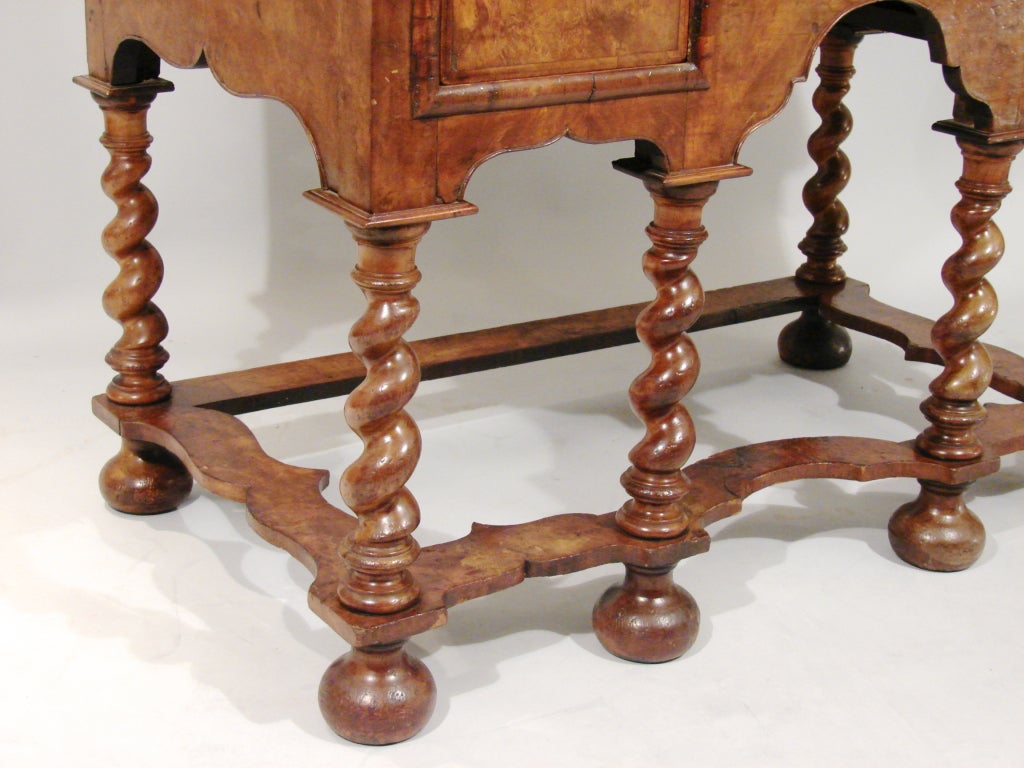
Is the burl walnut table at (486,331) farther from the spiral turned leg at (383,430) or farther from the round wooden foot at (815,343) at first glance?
the round wooden foot at (815,343)

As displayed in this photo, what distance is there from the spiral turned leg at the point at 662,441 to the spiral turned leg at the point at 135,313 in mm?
835

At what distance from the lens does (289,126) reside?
388 centimetres

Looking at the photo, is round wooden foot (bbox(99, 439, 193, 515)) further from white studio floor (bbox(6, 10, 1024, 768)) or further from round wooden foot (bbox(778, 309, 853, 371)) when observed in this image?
round wooden foot (bbox(778, 309, 853, 371))

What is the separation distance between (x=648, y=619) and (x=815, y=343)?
1.31 metres

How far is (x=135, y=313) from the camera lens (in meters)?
2.80

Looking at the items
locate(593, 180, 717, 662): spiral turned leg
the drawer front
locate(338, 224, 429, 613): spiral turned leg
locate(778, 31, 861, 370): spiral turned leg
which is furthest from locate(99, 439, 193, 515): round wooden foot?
locate(778, 31, 861, 370): spiral turned leg

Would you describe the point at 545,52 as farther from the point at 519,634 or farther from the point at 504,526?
the point at 519,634

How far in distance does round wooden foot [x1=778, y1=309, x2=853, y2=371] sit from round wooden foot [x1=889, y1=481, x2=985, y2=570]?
854mm

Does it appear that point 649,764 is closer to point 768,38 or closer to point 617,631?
point 617,631

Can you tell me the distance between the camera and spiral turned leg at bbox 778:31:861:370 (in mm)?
3299

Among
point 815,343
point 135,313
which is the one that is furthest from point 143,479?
point 815,343

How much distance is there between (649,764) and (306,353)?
1.60 m

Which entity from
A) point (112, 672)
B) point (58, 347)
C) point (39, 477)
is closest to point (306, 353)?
point (58, 347)

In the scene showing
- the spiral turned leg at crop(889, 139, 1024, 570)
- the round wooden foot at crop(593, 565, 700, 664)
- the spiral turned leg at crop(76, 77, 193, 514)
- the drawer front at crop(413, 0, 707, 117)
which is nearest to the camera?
the drawer front at crop(413, 0, 707, 117)
